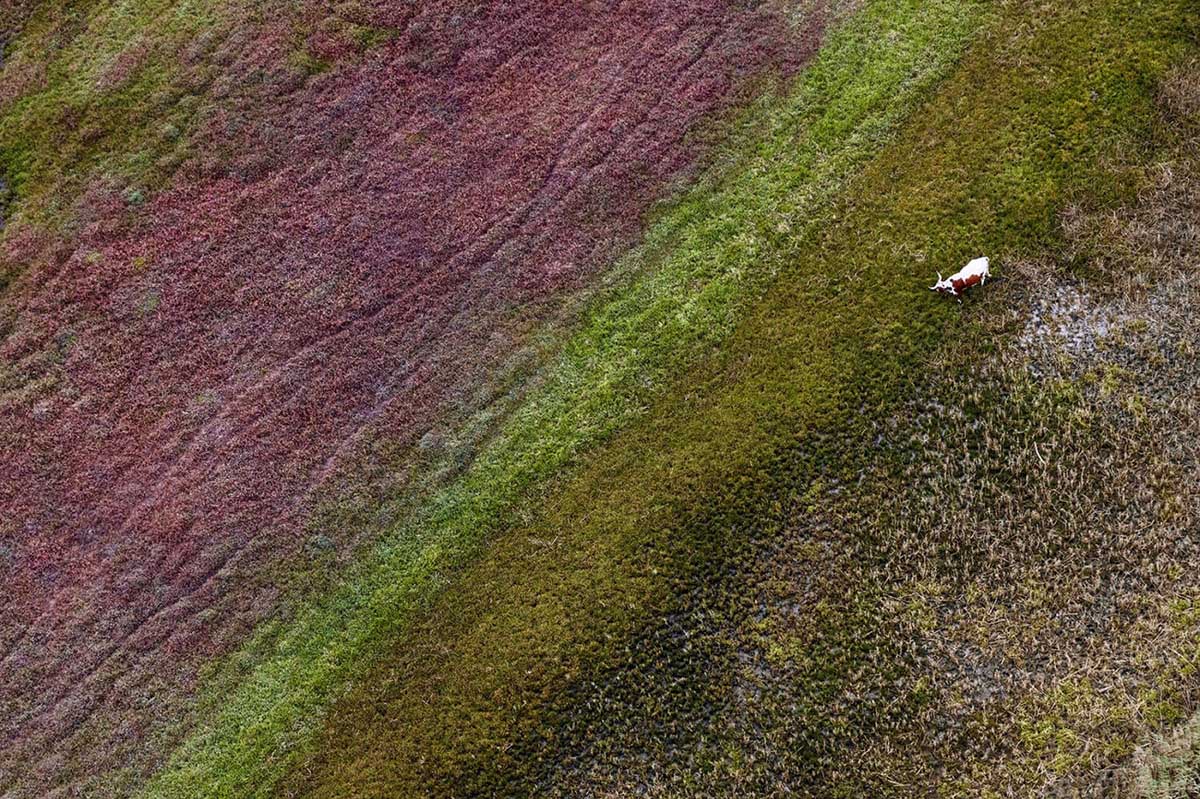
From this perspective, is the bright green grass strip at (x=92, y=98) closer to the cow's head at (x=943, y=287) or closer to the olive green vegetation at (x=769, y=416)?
the olive green vegetation at (x=769, y=416)

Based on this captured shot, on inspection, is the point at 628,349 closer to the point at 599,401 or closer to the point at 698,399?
the point at 599,401

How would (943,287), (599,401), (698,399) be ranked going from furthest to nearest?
(599,401) → (698,399) → (943,287)

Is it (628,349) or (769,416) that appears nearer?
(769,416)

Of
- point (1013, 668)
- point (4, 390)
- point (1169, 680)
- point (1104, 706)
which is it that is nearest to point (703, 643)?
point (1013, 668)

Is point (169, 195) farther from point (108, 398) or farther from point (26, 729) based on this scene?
point (26, 729)

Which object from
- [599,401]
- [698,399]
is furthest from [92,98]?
[698,399]

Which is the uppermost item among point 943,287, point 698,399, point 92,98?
point 92,98

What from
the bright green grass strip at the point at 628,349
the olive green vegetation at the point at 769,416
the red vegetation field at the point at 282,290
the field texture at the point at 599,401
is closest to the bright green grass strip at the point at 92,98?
the field texture at the point at 599,401

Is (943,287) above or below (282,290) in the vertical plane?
below
